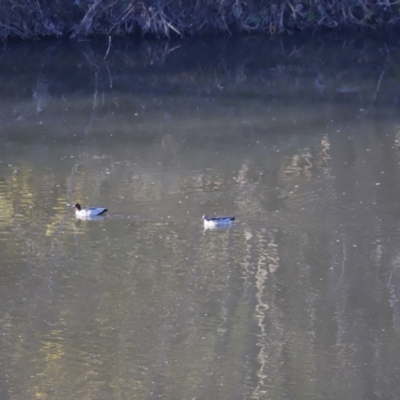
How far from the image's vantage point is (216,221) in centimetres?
1028

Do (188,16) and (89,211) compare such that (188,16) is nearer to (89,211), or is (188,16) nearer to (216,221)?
(89,211)

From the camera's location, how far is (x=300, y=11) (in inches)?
928

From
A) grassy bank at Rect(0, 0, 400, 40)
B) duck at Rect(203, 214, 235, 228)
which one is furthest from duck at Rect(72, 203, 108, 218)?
grassy bank at Rect(0, 0, 400, 40)

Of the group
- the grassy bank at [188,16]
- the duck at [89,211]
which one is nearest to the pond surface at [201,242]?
the duck at [89,211]

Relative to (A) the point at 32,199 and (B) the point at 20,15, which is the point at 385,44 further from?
(A) the point at 32,199

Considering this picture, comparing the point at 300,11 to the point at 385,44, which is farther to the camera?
the point at 300,11

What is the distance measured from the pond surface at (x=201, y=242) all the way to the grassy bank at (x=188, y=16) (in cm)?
543

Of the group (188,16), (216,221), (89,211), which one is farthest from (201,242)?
(188,16)

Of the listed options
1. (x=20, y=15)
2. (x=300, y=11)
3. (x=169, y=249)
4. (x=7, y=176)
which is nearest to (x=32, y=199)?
(x=7, y=176)

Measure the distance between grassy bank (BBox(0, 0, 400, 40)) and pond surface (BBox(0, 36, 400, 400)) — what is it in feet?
17.8

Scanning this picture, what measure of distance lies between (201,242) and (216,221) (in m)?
0.31

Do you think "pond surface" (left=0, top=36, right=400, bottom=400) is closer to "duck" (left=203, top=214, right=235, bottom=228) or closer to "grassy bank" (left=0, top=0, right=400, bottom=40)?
"duck" (left=203, top=214, right=235, bottom=228)

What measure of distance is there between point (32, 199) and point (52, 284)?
2.50 m

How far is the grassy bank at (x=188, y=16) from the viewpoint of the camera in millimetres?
22969
